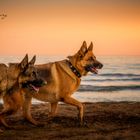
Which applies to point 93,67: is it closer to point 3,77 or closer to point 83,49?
point 83,49

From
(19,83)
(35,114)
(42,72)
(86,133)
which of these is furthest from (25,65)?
(35,114)

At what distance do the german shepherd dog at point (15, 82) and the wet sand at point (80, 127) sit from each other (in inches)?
20.4

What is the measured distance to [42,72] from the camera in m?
10.1

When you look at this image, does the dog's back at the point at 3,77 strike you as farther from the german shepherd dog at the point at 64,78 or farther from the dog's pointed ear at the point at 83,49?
the dog's pointed ear at the point at 83,49

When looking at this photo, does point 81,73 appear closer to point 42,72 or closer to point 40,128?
point 42,72

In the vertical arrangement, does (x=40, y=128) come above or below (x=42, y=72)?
below

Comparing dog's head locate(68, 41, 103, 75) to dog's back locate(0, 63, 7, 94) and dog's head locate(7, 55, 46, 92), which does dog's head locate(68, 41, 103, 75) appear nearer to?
dog's head locate(7, 55, 46, 92)

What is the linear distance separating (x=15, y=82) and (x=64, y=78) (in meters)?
1.58

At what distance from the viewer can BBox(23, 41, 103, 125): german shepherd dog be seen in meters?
9.79

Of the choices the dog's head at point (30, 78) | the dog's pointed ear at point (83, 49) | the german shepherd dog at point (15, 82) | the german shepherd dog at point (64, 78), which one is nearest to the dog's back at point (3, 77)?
the german shepherd dog at point (15, 82)

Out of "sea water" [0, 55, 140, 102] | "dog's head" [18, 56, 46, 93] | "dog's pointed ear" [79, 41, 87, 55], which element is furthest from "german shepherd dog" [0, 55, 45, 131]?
"sea water" [0, 55, 140, 102]

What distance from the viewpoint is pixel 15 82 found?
8820 millimetres

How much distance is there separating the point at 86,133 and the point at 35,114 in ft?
10.4

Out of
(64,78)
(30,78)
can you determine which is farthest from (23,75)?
(64,78)
